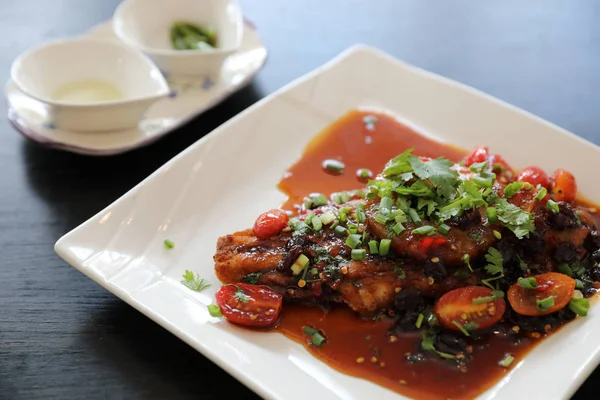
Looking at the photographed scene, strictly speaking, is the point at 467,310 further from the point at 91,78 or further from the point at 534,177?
the point at 91,78

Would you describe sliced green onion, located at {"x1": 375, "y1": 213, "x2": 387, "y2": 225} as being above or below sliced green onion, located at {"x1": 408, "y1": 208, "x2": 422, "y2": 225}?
below

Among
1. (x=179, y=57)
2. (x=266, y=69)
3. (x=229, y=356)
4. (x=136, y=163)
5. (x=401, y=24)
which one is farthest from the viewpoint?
(x=401, y=24)

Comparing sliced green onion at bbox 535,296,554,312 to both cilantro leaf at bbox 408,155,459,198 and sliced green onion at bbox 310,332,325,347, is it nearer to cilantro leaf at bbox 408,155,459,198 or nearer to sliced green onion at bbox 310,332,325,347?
cilantro leaf at bbox 408,155,459,198

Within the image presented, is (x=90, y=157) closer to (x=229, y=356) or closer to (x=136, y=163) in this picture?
(x=136, y=163)

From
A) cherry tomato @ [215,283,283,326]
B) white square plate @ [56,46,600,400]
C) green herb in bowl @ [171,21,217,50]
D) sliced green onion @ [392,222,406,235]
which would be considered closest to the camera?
white square plate @ [56,46,600,400]

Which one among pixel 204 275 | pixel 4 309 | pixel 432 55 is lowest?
pixel 4 309

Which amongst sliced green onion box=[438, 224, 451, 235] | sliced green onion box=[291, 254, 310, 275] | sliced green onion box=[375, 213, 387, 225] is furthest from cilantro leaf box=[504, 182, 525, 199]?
sliced green onion box=[291, 254, 310, 275]

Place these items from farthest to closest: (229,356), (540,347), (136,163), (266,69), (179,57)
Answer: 1. (266,69)
2. (179,57)
3. (136,163)
4. (540,347)
5. (229,356)

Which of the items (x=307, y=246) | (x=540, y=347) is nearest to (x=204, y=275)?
(x=307, y=246)
